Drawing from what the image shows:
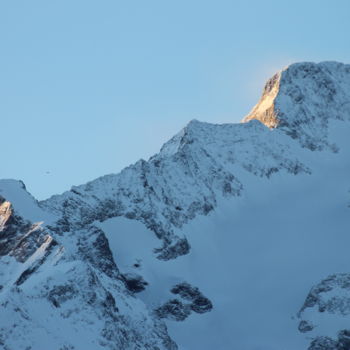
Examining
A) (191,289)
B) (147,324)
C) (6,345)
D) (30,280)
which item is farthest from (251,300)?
(6,345)

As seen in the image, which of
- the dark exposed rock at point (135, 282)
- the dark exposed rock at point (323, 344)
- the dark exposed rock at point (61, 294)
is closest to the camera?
the dark exposed rock at point (61, 294)

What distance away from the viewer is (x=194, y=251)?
15750 centimetres

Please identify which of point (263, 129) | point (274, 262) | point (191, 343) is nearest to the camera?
point (191, 343)

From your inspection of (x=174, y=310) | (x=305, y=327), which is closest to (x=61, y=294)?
(x=174, y=310)

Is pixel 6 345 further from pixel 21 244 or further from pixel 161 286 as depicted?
pixel 161 286

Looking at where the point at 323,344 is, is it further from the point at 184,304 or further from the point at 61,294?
the point at 61,294

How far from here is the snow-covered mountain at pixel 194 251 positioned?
10700 centimetres

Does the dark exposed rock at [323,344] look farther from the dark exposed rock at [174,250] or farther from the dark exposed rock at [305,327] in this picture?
the dark exposed rock at [174,250]

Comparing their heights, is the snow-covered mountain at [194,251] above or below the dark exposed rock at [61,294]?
above

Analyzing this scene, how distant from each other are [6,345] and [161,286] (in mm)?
54093

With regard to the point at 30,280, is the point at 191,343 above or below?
above

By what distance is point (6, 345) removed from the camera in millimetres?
92750

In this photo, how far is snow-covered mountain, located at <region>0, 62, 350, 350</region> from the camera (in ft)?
351

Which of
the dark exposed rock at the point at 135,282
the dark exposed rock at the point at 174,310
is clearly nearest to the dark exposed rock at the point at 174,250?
the dark exposed rock at the point at 135,282
